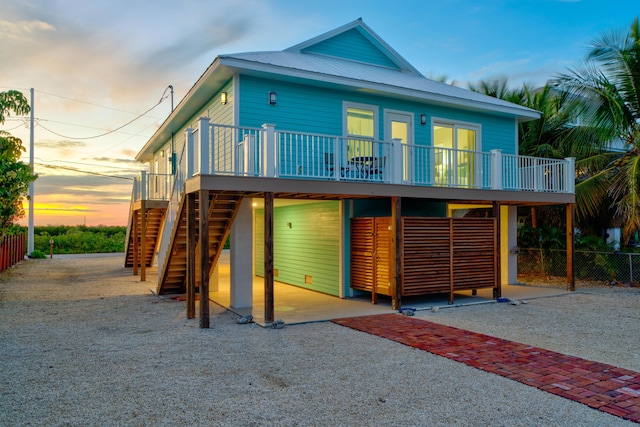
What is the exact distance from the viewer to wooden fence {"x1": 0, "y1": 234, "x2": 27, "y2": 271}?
16.6 m

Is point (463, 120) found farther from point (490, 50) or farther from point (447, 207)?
point (490, 50)

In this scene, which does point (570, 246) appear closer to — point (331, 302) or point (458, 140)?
point (458, 140)

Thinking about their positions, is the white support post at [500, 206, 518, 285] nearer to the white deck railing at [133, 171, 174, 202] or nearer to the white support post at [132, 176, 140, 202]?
the white deck railing at [133, 171, 174, 202]

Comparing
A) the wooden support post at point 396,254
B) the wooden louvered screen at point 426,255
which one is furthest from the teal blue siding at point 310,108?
the wooden louvered screen at point 426,255

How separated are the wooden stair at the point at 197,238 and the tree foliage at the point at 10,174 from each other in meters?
5.41

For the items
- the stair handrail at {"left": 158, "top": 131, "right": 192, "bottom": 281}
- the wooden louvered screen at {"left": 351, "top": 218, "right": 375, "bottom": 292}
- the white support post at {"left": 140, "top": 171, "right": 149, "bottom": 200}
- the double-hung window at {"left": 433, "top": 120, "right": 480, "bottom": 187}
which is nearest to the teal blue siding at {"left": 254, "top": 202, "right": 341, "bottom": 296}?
the wooden louvered screen at {"left": 351, "top": 218, "right": 375, "bottom": 292}

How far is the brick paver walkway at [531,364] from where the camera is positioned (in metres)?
4.32

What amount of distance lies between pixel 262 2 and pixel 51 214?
27.5 meters

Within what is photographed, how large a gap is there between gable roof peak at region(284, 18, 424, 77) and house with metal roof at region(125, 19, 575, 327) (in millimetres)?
38

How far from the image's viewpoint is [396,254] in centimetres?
898

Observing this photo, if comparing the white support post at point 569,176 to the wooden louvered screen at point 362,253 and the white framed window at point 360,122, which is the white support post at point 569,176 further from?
the wooden louvered screen at point 362,253

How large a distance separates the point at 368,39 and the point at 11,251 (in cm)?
1669

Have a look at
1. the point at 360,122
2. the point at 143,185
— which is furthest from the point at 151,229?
the point at 360,122

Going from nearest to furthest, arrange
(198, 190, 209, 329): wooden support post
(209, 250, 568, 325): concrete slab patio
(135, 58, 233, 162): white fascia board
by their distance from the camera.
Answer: (198, 190, 209, 329): wooden support post, (209, 250, 568, 325): concrete slab patio, (135, 58, 233, 162): white fascia board
